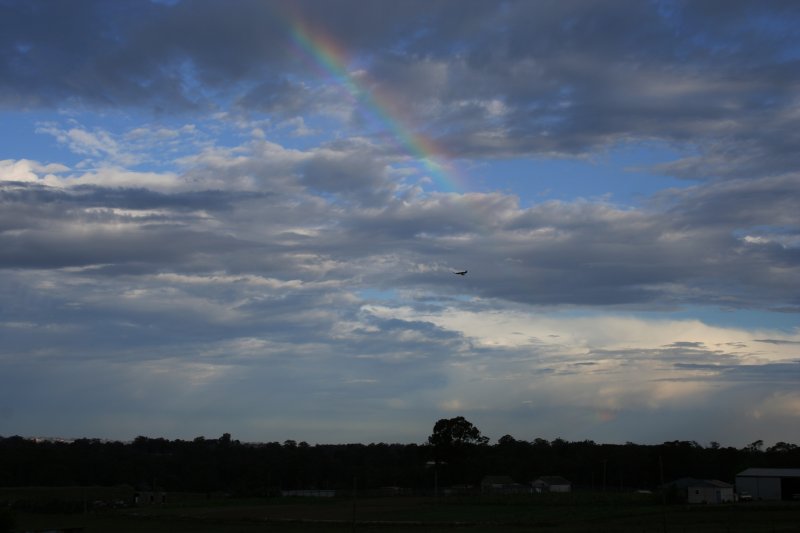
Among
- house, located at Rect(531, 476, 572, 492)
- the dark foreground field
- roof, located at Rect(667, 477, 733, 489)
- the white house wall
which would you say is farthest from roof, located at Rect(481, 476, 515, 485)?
the white house wall

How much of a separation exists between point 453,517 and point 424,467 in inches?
3584

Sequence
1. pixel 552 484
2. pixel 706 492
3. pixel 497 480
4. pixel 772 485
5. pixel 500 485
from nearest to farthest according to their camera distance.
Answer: pixel 706 492, pixel 772 485, pixel 552 484, pixel 500 485, pixel 497 480

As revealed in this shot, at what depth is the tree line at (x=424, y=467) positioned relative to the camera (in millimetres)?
151375

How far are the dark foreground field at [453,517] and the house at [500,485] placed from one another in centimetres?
3820

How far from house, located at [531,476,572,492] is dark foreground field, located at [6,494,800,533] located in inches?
1708

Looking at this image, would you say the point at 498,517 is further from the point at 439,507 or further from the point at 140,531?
the point at 140,531

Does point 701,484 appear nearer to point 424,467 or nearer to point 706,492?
point 706,492

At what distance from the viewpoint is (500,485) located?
156m

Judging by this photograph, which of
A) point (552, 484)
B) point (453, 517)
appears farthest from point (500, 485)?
point (453, 517)

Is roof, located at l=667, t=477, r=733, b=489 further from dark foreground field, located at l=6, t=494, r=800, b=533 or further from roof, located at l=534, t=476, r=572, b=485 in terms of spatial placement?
roof, located at l=534, t=476, r=572, b=485

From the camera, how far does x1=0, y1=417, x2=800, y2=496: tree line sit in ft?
497

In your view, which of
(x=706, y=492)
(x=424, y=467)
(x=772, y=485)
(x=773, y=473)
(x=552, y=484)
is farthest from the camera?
(x=424, y=467)

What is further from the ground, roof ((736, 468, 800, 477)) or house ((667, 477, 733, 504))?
roof ((736, 468, 800, 477))

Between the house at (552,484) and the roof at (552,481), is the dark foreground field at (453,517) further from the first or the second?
the roof at (552,481)
